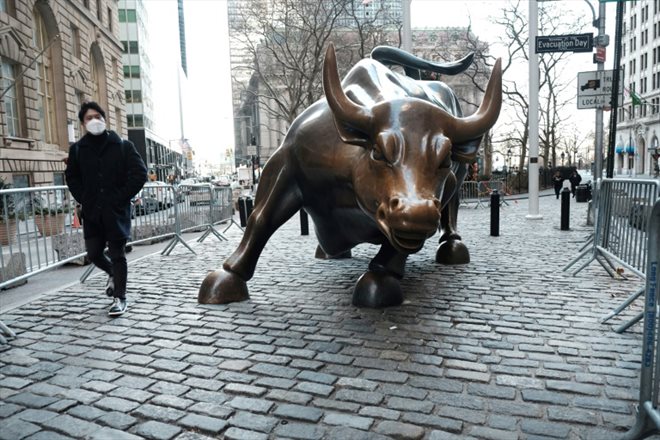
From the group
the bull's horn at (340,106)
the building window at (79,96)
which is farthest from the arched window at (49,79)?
the bull's horn at (340,106)

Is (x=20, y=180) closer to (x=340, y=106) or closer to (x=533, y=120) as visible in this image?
(x=533, y=120)

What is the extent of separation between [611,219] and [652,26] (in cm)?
7472

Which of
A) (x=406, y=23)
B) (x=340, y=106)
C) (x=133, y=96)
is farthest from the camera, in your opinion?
(x=133, y=96)

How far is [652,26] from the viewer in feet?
214

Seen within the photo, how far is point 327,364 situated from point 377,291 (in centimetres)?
135

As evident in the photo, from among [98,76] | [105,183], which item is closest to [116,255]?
[105,183]

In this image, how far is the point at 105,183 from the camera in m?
4.62

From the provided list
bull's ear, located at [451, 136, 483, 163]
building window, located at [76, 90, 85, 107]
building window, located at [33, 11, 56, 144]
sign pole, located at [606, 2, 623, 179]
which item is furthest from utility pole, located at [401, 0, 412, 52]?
building window, located at [76, 90, 85, 107]

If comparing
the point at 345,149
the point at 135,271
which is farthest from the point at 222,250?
the point at 345,149

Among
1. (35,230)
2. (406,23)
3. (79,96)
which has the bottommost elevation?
(35,230)

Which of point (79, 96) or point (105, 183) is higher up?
point (79, 96)

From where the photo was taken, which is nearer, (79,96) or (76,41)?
(76,41)

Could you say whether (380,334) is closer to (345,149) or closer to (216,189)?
(345,149)

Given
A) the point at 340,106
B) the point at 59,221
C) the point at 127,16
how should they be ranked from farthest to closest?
the point at 127,16
the point at 59,221
the point at 340,106
